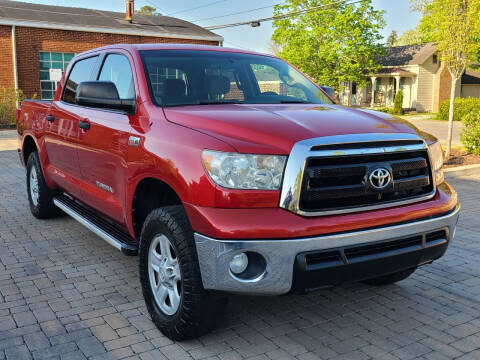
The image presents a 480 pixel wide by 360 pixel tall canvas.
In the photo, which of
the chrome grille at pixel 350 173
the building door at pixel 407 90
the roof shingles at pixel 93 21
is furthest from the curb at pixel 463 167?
the building door at pixel 407 90

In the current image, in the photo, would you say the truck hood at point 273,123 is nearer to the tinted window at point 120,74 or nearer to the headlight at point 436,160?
the headlight at point 436,160

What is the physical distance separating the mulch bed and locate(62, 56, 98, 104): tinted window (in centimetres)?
864

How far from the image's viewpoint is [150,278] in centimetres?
355

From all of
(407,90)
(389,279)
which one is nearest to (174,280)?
(389,279)

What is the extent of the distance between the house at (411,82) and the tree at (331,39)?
5.80 meters

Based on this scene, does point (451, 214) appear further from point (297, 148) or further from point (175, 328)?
point (175, 328)

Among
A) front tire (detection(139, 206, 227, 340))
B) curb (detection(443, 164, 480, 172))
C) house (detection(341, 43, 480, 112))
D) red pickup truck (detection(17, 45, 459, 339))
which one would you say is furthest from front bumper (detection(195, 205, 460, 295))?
house (detection(341, 43, 480, 112))

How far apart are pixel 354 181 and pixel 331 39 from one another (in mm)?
34237

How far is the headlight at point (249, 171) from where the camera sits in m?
2.88

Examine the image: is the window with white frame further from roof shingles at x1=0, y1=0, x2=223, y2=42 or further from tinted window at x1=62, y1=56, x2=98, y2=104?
tinted window at x1=62, y1=56, x2=98, y2=104

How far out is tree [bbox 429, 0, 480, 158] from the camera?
12078 millimetres

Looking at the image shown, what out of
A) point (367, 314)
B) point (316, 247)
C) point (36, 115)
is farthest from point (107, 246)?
point (316, 247)

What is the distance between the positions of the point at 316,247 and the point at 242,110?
48.2 inches

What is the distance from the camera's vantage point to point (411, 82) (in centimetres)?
4175
